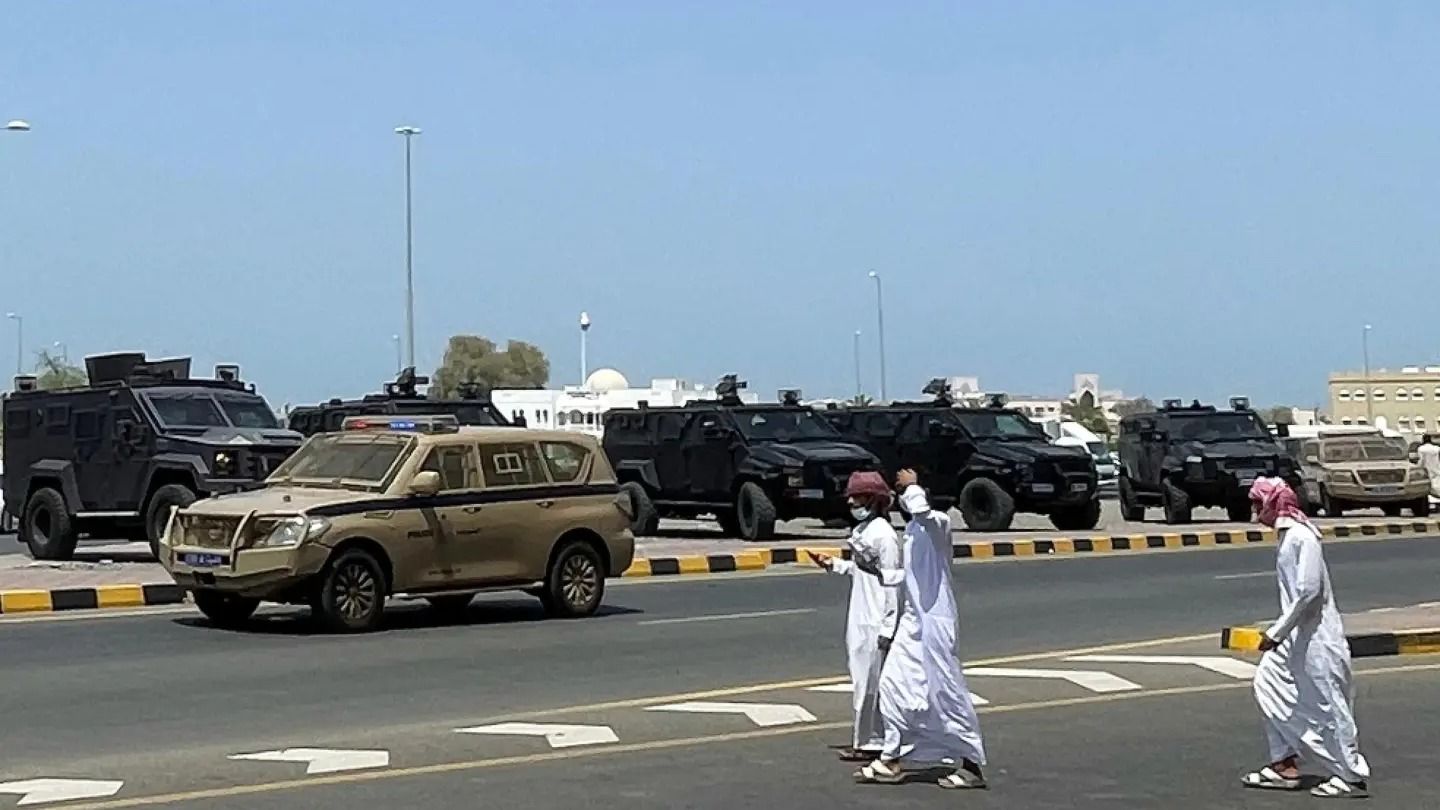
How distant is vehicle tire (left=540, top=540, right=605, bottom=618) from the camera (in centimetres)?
2017

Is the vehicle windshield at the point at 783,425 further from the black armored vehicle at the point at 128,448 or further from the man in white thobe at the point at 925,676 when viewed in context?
the man in white thobe at the point at 925,676

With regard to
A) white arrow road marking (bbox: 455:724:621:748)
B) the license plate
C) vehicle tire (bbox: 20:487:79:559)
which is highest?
vehicle tire (bbox: 20:487:79:559)

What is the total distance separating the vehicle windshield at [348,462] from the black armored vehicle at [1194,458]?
64.2 feet

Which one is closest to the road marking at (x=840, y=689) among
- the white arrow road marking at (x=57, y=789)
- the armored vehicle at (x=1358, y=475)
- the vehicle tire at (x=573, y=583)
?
the white arrow road marking at (x=57, y=789)

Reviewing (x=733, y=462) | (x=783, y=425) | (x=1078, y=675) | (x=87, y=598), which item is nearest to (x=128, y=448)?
(x=87, y=598)

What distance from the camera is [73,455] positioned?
26828 millimetres

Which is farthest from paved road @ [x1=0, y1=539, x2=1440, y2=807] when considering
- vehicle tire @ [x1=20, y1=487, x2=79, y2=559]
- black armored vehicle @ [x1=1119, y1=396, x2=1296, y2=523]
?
black armored vehicle @ [x1=1119, y1=396, x2=1296, y2=523]

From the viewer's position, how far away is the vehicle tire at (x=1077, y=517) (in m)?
34.6

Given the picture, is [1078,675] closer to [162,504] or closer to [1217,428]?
[162,504]

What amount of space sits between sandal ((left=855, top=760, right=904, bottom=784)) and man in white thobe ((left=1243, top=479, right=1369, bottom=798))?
5.53 ft

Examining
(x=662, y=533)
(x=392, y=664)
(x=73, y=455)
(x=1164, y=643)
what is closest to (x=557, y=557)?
(x=392, y=664)

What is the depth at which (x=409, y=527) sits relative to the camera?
19016mm

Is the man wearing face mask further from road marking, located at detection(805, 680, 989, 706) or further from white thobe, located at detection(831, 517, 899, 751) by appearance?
road marking, located at detection(805, 680, 989, 706)

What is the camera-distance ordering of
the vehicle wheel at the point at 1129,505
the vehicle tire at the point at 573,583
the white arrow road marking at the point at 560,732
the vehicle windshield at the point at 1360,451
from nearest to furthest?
the white arrow road marking at the point at 560,732
the vehicle tire at the point at 573,583
the vehicle wheel at the point at 1129,505
the vehicle windshield at the point at 1360,451
